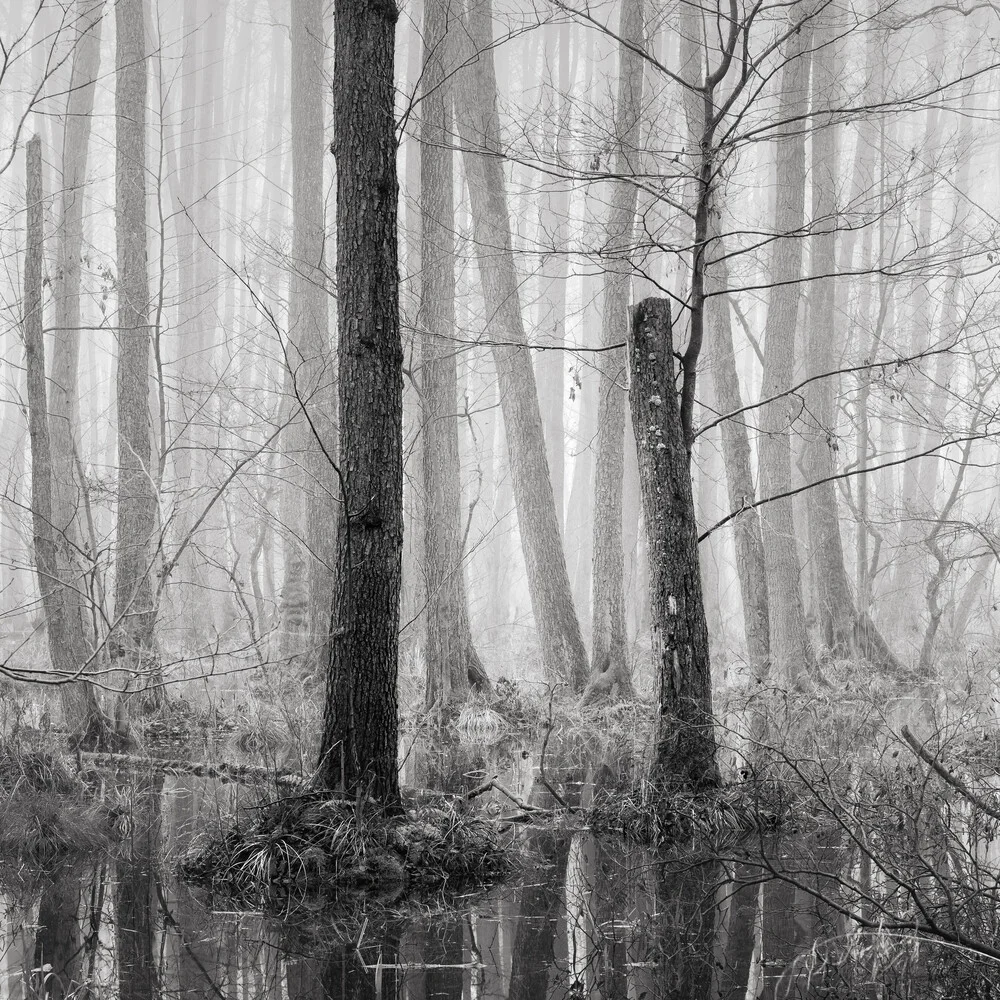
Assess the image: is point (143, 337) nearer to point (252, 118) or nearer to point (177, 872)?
point (177, 872)

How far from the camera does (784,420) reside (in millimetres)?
13820

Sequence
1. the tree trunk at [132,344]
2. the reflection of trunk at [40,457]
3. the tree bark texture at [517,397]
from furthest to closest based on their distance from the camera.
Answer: the tree bark texture at [517,397] < the tree trunk at [132,344] < the reflection of trunk at [40,457]

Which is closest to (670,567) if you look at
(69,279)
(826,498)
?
(826,498)

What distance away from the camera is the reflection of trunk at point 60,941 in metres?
4.04

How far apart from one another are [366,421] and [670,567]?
2214 mm

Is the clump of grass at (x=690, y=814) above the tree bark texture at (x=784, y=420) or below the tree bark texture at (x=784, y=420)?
below

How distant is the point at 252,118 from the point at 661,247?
97.1 feet

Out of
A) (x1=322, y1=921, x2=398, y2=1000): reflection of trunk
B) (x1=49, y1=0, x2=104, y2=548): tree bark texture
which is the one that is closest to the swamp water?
(x1=322, y1=921, x2=398, y2=1000): reflection of trunk

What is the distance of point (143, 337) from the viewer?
1102 cm

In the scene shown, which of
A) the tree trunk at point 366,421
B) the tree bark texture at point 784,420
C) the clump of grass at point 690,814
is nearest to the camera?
the tree trunk at point 366,421

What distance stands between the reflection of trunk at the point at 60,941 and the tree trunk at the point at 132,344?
15.0 feet

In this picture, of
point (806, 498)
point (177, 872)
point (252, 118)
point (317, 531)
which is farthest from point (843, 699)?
point (252, 118)

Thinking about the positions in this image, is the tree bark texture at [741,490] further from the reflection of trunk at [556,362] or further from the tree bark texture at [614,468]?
the reflection of trunk at [556,362]

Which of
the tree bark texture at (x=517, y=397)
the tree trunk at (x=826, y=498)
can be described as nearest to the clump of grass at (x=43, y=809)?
the tree bark texture at (x=517, y=397)
